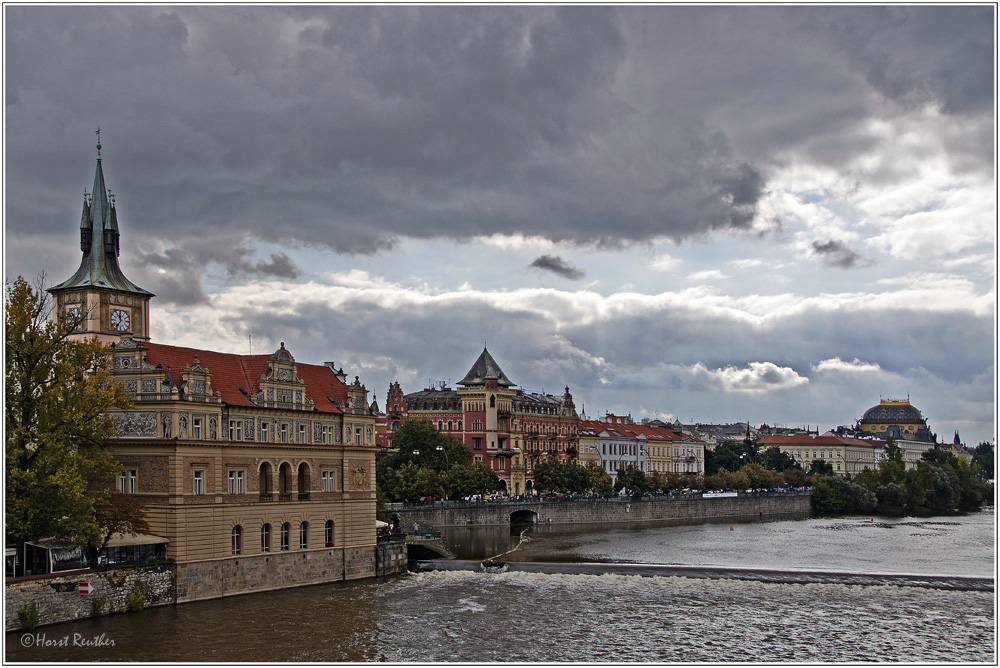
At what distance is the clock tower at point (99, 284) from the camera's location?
68125 millimetres

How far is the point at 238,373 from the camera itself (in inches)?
2413

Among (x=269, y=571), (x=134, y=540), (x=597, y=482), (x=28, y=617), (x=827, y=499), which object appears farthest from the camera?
(x=827, y=499)

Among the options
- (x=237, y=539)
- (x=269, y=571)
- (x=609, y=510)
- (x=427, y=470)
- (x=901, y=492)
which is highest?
(x=427, y=470)

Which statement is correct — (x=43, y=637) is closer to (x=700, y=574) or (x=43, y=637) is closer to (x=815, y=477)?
(x=700, y=574)

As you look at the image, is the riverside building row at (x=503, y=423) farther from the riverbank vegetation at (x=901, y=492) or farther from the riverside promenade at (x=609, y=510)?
the riverbank vegetation at (x=901, y=492)

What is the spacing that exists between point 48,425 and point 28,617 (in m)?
8.66

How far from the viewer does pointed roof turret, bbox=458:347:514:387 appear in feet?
493

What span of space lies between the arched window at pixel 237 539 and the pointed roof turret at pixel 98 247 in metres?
20.4

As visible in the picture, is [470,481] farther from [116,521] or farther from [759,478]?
[116,521]

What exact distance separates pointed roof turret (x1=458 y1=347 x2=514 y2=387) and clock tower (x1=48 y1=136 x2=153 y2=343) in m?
83.3

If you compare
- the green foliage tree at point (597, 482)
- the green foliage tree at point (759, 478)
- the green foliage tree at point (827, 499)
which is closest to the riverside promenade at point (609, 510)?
the green foliage tree at point (827, 499)

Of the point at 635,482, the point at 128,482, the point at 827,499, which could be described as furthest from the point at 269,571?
the point at 827,499

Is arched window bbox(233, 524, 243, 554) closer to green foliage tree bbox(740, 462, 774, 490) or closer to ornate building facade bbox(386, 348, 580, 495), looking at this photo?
ornate building facade bbox(386, 348, 580, 495)

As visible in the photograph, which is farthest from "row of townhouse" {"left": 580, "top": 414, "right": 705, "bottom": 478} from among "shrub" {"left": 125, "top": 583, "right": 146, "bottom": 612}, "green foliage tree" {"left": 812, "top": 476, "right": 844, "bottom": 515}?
"shrub" {"left": 125, "top": 583, "right": 146, "bottom": 612}
